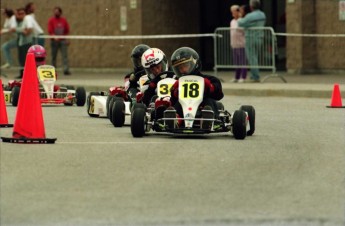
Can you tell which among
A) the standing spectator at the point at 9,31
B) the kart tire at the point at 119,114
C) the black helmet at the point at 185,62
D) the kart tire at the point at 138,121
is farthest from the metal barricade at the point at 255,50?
the kart tire at the point at 138,121

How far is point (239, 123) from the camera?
1585 centimetres

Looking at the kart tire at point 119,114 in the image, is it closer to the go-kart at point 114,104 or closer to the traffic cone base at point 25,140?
the go-kart at point 114,104

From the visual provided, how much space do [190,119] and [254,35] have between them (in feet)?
44.6

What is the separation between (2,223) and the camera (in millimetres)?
9953

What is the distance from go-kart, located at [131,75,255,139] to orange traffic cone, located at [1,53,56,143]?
157 cm

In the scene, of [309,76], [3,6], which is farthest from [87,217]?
[3,6]

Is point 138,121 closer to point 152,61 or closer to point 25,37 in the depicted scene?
point 152,61

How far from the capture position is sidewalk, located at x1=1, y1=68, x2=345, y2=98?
88.2ft

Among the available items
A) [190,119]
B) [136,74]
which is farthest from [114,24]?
[190,119]

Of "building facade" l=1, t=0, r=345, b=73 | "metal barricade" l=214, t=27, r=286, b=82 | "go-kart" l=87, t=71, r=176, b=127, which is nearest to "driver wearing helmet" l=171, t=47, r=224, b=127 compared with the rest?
"go-kart" l=87, t=71, r=176, b=127

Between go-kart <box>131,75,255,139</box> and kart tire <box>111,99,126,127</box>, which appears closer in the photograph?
go-kart <box>131,75,255,139</box>

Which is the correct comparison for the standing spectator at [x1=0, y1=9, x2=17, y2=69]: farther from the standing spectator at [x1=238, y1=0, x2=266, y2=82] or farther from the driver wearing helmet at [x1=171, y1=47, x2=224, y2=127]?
the driver wearing helmet at [x1=171, y1=47, x2=224, y2=127]

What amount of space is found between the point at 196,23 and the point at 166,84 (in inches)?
786

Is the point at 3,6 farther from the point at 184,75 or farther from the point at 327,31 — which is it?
the point at 184,75
